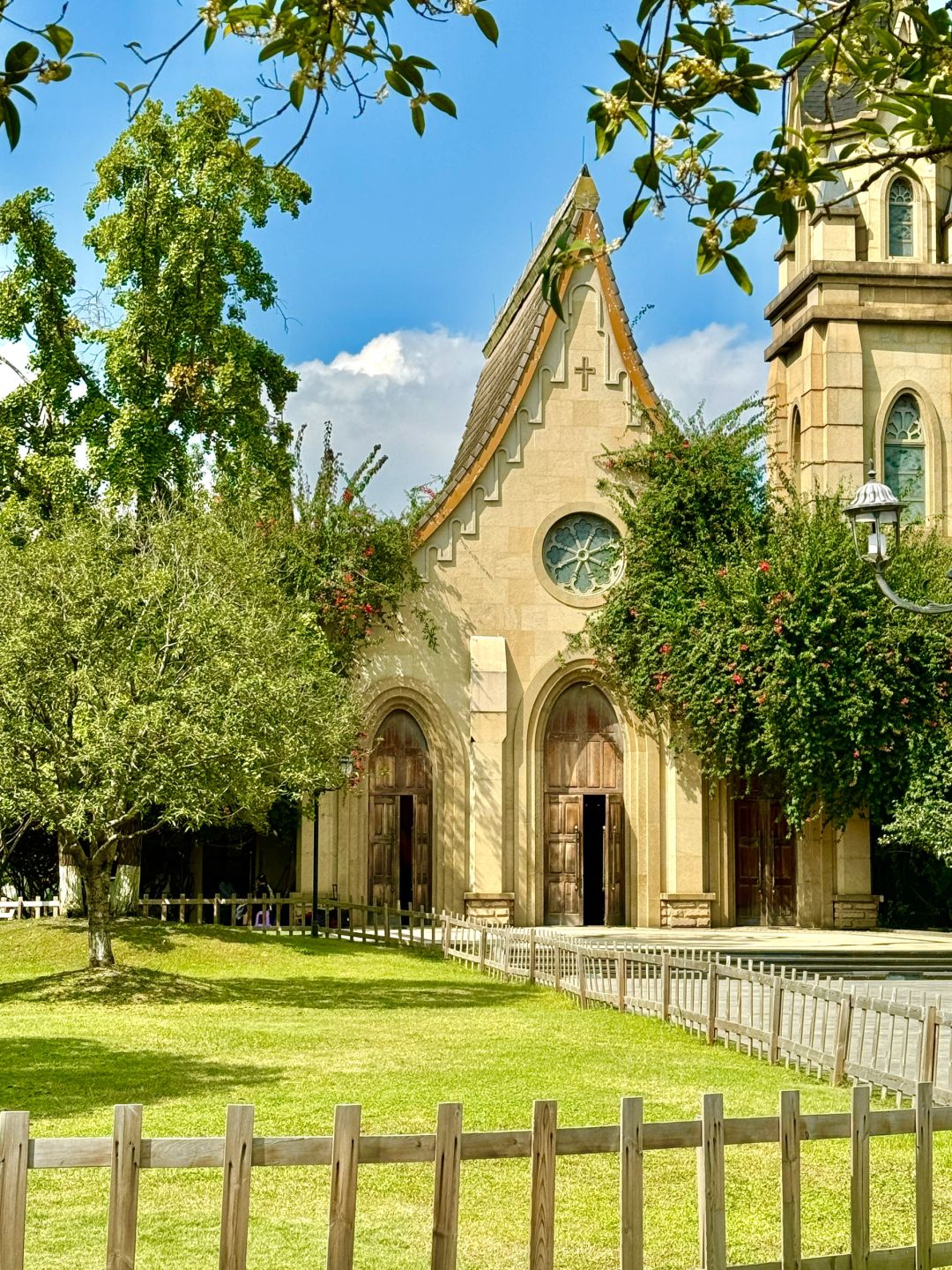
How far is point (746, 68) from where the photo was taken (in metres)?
6.18

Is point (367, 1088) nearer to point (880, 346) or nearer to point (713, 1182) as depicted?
point (713, 1182)

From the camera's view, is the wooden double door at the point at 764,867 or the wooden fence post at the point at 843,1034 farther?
the wooden double door at the point at 764,867

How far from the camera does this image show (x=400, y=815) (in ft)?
119

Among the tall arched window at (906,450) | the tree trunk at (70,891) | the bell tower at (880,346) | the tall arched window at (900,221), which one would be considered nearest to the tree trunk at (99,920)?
the tree trunk at (70,891)

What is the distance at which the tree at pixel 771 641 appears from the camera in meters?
33.1

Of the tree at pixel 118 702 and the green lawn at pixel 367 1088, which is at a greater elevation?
the tree at pixel 118 702

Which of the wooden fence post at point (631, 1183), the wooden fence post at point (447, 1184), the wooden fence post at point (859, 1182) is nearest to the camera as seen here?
the wooden fence post at point (447, 1184)

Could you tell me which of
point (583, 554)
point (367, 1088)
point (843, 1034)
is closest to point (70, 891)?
point (583, 554)

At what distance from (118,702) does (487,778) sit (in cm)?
1562

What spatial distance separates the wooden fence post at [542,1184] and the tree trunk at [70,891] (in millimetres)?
24180

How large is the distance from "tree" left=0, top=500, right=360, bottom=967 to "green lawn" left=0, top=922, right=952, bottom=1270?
2439 mm

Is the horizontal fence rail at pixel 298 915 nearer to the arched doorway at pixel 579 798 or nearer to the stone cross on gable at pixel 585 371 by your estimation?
the arched doorway at pixel 579 798

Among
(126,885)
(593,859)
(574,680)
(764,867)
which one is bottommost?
(126,885)

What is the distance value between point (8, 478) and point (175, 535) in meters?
8.25
